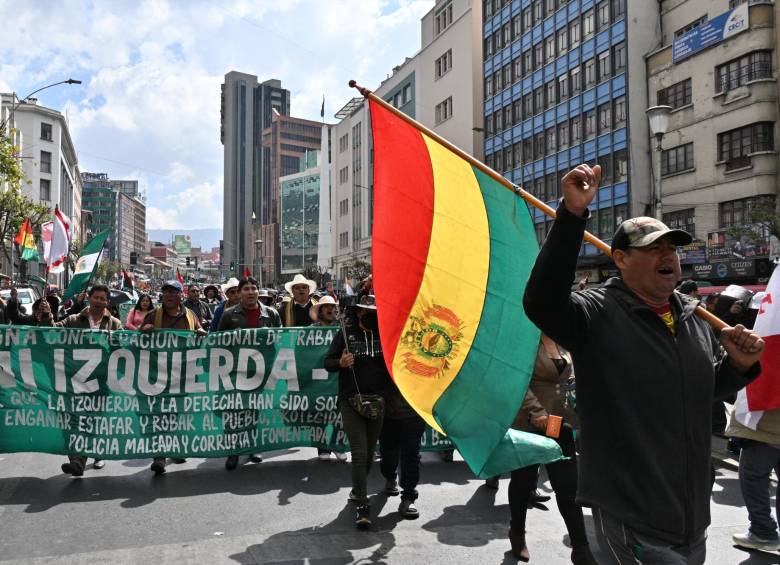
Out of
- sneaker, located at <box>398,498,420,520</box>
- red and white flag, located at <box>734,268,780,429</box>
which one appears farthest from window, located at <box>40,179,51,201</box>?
red and white flag, located at <box>734,268,780,429</box>

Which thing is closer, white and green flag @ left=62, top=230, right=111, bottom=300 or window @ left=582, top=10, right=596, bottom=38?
white and green flag @ left=62, top=230, right=111, bottom=300

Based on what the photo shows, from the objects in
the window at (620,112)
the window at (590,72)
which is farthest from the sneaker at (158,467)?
the window at (590,72)

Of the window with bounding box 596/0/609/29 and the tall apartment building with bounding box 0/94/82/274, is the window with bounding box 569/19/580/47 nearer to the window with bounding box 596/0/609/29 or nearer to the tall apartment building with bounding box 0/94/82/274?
the window with bounding box 596/0/609/29

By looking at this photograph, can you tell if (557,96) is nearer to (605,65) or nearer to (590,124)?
(590,124)

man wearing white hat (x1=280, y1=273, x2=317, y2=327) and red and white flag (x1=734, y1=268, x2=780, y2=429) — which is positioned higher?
man wearing white hat (x1=280, y1=273, x2=317, y2=327)

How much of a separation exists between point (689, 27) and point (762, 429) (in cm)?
3589

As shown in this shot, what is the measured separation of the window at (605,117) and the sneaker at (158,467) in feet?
120

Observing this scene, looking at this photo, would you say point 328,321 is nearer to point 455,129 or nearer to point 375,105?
point 375,105

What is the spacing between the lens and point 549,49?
144 feet

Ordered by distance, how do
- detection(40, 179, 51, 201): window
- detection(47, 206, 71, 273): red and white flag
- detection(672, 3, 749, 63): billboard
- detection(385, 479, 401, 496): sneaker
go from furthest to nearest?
1. detection(40, 179, 51, 201): window
2. detection(672, 3, 749, 63): billboard
3. detection(47, 206, 71, 273): red and white flag
4. detection(385, 479, 401, 496): sneaker

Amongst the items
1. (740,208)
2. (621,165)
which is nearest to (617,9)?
(621,165)

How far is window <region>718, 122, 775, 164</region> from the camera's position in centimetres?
3006

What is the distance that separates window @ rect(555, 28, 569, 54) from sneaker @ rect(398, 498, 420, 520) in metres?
40.9

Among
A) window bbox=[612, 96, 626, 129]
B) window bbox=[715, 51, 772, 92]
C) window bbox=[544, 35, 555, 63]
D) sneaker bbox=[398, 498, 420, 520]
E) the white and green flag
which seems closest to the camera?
sneaker bbox=[398, 498, 420, 520]
